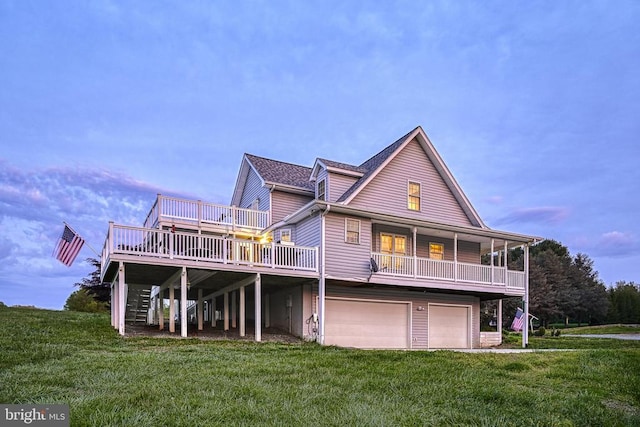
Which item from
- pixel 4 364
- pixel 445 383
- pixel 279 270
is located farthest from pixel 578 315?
pixel 4 364

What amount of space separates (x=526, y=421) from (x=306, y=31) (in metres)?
35.3

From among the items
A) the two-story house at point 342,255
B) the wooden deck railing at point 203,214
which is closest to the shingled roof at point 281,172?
the two-story house at point 342,255

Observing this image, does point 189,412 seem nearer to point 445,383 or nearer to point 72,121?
point 445,383

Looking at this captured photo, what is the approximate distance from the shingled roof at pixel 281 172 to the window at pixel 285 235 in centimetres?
227

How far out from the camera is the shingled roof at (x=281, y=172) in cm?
2220

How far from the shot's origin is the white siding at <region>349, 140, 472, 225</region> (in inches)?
788

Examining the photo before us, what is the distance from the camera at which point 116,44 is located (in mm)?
25359

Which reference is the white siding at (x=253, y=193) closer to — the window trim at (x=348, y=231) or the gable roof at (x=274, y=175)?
the gable roof at (x=274, y=175)

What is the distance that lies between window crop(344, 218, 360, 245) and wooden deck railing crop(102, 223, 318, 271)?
1.65m

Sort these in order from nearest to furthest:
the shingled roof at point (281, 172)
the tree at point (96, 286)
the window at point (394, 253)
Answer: the window at point (394, 253)
the shingled roof at point (281, 172)
the tree at point (96, 286)

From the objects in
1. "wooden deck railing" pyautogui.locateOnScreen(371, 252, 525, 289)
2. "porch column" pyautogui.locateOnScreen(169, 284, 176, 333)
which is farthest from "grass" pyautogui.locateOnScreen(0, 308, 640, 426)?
"wooden deck railing" pyautogui.locateOnScreen(371, 252, 525, 289)

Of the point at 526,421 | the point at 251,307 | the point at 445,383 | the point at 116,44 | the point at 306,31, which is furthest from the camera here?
the point at 306,31

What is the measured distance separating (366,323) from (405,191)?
585 centimetres

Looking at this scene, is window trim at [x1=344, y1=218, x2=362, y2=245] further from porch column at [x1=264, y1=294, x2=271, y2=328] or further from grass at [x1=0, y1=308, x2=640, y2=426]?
grass at [x1=0, y1=308, x2=640, y2=426]
